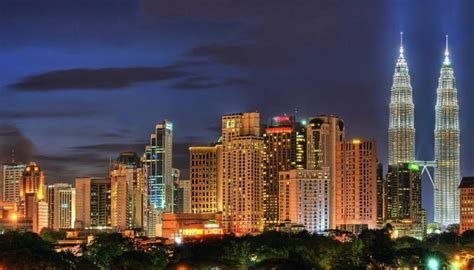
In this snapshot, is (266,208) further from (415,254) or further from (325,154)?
(415,254)

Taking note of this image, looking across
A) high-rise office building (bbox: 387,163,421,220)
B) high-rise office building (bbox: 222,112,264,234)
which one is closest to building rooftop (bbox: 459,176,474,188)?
high-rise office building (bbox: 387,163,421,220)

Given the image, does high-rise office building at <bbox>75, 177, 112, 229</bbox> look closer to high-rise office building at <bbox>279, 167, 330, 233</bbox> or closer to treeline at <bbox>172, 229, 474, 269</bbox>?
high-rise office building at <bbox>279, 167, 330, 233</bbox>

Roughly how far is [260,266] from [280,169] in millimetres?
103057

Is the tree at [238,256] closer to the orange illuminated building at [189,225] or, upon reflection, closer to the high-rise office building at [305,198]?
the orange illuminated building at [189,225]

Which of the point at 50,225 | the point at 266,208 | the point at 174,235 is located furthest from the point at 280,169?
the point at 50,225

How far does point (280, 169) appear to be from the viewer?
168m

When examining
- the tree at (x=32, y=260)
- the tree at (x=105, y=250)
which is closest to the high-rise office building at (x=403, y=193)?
the tree at (x=105, y=250)

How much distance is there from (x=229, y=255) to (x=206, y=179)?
83335mm

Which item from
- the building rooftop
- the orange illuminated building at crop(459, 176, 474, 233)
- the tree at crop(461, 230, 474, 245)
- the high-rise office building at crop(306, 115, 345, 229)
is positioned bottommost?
the tree at crop(461, 230, 474, 245)

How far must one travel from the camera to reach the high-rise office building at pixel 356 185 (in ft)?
552

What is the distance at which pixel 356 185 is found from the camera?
170 metres

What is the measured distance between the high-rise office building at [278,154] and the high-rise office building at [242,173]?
7.24 ft

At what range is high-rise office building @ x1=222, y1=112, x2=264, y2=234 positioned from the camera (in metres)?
160

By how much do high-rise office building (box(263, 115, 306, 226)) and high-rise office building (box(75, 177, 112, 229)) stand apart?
34.4 metres
